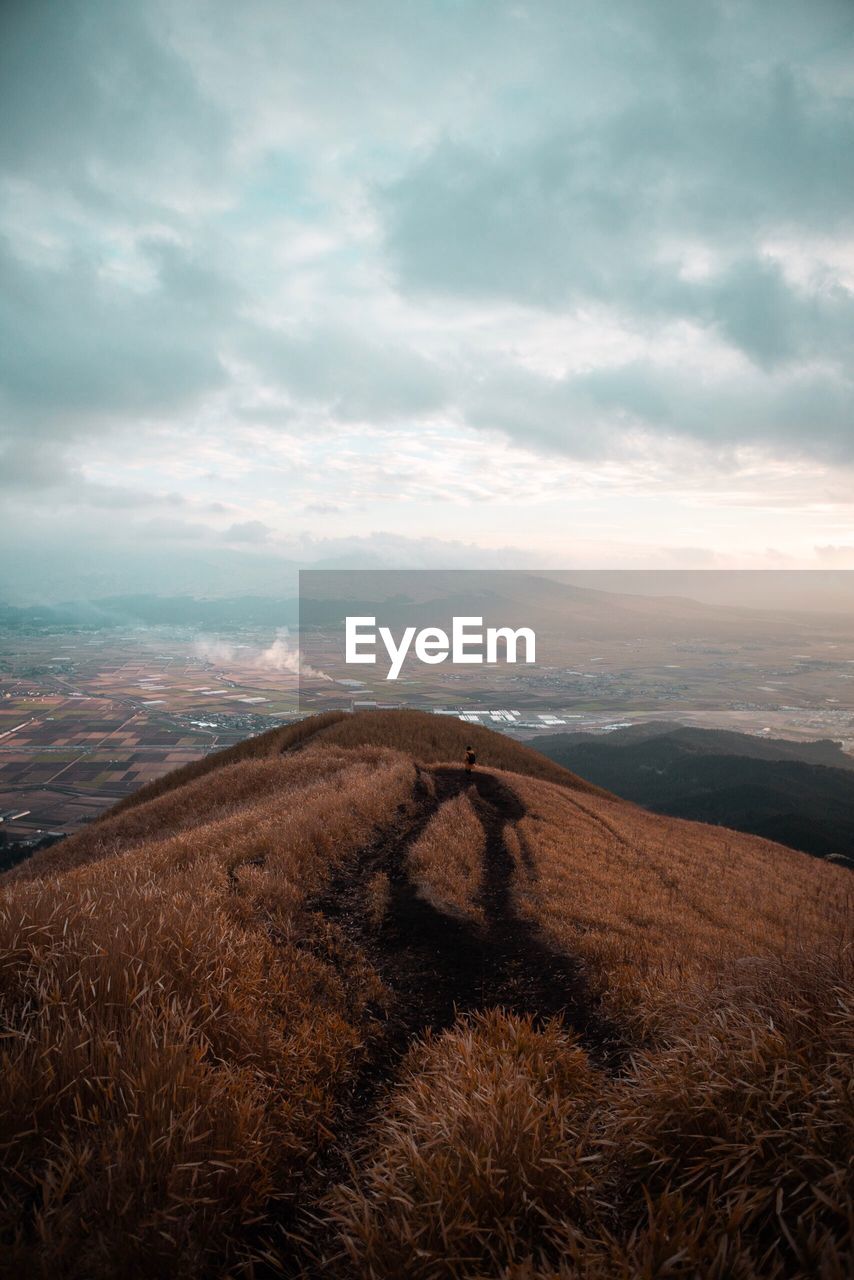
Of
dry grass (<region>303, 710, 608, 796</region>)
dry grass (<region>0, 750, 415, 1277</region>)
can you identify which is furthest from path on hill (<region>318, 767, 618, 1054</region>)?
dry grass (<region>303, 710, 608, 796</region>)

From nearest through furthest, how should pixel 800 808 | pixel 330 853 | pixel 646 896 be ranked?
pixel 330 853 < pixel 646 896 < pixel 800 808

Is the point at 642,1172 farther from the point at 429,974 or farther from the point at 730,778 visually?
the point at 730,778

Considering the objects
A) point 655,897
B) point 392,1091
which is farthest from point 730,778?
point 392,1091

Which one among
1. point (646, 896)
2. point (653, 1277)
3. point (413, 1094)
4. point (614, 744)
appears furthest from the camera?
point (614, 744)

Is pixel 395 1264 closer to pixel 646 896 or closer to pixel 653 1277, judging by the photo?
pixel 653 1277

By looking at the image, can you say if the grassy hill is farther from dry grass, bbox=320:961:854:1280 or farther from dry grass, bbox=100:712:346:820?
dry grass, bbox=100:712:346:820

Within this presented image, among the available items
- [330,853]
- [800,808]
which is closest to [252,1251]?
[330,853]
